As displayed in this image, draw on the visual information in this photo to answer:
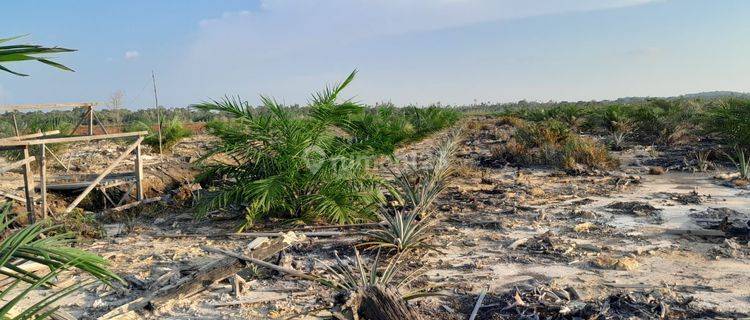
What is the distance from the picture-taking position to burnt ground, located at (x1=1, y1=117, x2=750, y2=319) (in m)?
4.24

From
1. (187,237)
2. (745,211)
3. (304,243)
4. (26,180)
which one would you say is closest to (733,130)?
(745,211)

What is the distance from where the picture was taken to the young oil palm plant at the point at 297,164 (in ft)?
23.4

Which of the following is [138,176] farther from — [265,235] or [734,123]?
[734,123]

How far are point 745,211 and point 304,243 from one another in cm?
565

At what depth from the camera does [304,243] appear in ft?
20.3

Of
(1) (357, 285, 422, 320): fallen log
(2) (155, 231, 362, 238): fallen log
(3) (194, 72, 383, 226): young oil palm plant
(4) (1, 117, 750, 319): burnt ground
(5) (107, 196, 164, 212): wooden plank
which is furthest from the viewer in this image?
(5) (107, 196, 164, 212): wooden plank

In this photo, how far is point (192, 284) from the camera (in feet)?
15.2

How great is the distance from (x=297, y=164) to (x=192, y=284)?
9.17 feet

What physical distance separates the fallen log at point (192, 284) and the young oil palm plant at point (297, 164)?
184 centimetres

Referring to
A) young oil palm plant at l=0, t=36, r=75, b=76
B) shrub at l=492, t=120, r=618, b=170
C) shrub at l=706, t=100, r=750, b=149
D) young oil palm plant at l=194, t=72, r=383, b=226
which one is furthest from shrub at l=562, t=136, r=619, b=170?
young oil palm plant at l=0, t=36, r=75, b=76

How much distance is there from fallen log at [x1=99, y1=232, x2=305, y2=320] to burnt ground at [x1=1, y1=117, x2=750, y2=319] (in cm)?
7

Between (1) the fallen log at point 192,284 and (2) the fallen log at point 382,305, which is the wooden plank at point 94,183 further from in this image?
(2) the fallen log at point 382,305

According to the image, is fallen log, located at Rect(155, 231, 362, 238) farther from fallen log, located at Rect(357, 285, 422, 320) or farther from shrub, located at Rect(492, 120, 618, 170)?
shrub, located at Rect(492, 120, 618, 170)

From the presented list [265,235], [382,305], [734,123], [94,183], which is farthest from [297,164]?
[734,123]
